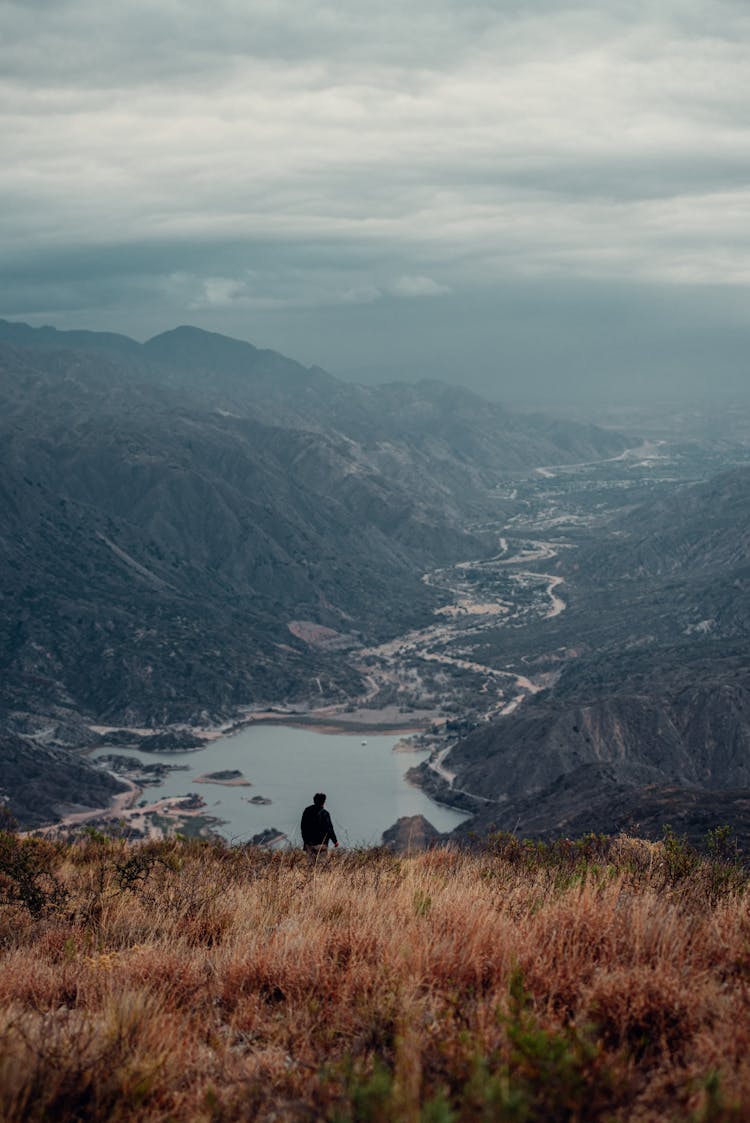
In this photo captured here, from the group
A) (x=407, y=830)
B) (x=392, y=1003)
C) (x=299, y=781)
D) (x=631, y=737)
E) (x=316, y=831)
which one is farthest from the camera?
(x=299, y=781)

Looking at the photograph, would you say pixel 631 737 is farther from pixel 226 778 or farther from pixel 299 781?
pixel 226 778

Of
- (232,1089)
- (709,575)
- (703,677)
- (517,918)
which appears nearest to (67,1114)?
(232,1089)

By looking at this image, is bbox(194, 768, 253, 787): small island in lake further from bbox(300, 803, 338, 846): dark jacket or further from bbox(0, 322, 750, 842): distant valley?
bbox(300, 803, 338, 846): dark jacket

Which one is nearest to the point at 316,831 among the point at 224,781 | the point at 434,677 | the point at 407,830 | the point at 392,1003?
the point at 392,1003

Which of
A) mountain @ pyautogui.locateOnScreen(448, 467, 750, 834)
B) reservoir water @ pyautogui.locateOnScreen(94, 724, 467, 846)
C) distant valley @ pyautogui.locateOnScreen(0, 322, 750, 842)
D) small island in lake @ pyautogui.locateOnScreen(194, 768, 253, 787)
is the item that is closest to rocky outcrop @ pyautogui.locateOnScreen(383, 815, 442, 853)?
reservoir water @ pyautogui.locateOnScreen(94, 724, 467, 846)

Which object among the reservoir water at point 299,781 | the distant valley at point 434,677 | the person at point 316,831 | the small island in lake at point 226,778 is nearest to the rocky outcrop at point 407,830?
the reservoir water at point 299,781

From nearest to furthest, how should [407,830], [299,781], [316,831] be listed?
[316,831] → [407,830] → [299,781]

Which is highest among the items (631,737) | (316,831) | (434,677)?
(316,831)

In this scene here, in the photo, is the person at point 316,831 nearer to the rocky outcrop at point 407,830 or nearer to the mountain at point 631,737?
the mountain at point 631,737
